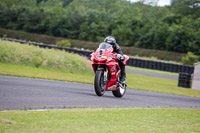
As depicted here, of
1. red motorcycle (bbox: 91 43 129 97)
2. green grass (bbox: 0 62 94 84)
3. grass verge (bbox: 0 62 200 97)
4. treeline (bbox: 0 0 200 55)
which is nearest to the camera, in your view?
red motorcycle (bbox: 91 43 129 97)

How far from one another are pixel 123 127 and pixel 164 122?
4.86 feet

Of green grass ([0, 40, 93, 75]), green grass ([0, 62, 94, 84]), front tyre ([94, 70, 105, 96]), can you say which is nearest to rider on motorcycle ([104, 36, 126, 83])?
front tyre ([94, 70, 105, 96])

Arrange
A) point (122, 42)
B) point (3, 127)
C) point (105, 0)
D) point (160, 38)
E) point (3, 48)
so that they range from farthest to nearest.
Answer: point (105, 0) → point (122, 42) → point (160, 38) → point (3, 48) → point (3, 127)

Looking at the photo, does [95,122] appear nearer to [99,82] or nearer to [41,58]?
[99,82]

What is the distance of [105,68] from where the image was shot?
11.4 meters

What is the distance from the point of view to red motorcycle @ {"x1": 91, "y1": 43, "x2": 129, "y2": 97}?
36.2 feet

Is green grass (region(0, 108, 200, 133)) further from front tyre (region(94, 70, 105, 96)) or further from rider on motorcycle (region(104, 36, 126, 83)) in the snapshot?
rider on motorcycle (region(104, 36, 126, 83))

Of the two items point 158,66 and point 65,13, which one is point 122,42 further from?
point 158,66

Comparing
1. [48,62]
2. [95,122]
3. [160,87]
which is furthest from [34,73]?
[95,122]

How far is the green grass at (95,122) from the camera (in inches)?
233

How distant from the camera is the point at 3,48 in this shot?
77.5 feet

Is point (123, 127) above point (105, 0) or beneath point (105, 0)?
beneath

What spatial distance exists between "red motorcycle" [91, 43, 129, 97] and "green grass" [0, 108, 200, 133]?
255cm

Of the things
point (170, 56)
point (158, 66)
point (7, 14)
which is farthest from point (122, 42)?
point (158, 66)
